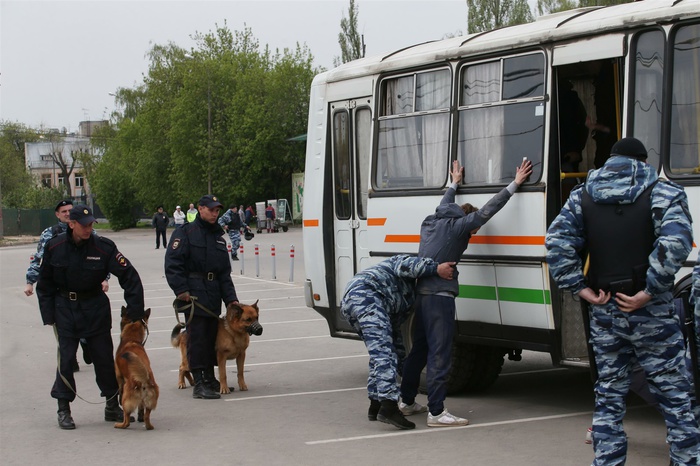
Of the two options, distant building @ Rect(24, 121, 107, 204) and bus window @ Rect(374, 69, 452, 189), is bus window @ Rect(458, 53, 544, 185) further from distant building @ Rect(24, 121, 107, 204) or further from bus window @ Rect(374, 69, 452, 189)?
distant building @ Rect(24, 121, 107, 204)

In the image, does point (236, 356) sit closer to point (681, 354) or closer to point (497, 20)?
point (681, 354)

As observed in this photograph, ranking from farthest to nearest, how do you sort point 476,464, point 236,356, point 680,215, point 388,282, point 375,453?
point 236,356 < point 388,282 < point 375,453 < point 476,464 < point 680,215

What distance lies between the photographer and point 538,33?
7961 millimetres

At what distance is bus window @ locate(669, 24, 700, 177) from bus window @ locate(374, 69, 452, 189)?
228 centimetres

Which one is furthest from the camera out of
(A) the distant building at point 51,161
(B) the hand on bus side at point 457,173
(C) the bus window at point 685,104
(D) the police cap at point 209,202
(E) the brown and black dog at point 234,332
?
(A) the distant building at point 51,161

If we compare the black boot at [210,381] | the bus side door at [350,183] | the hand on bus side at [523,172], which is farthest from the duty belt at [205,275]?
the hand on bus side at [523,172]

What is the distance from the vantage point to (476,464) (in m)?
6.75

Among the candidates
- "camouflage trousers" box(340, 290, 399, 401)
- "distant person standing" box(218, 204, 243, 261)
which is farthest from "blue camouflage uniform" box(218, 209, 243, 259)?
"camouflage trousers" box(340, 290, 399, 401)

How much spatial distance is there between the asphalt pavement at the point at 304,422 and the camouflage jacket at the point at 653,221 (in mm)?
1733

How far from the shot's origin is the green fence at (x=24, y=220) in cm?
6925

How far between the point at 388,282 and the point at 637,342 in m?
2.94

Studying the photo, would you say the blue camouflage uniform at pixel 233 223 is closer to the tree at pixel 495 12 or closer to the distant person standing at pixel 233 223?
the distant person standing at pixel 233 223

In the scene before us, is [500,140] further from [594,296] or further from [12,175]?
[12,175]

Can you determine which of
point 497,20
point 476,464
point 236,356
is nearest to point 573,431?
point 476,464
